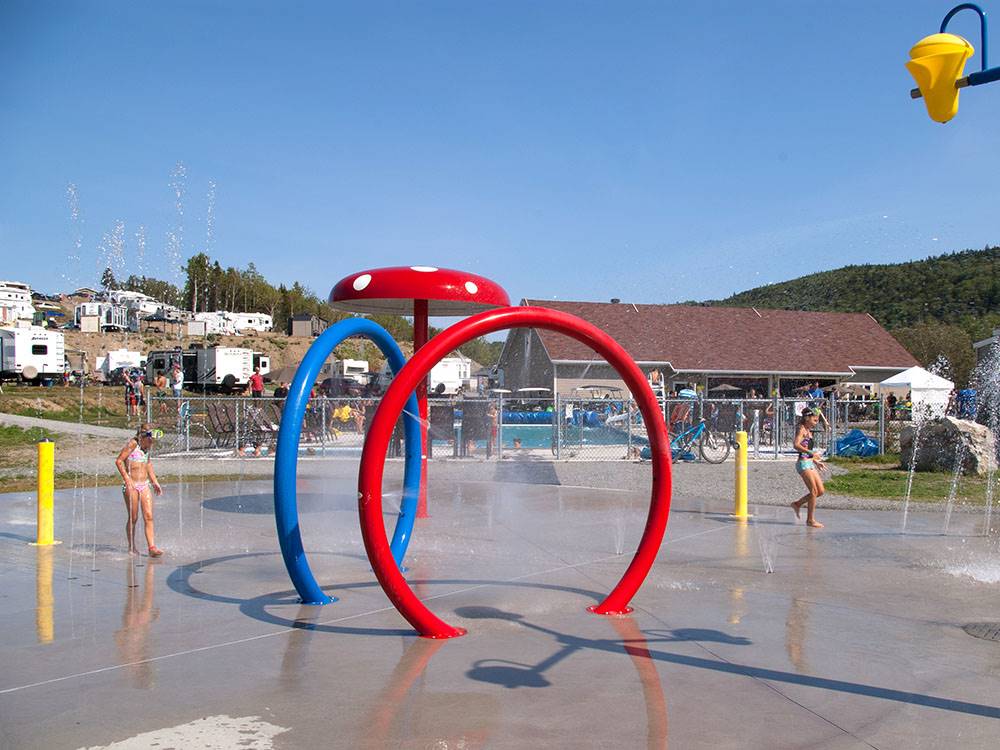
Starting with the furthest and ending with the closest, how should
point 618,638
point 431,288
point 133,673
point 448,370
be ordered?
point 448,370 → point 431,288 → point 618,638 → point 133,673

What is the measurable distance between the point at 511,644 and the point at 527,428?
15837mm

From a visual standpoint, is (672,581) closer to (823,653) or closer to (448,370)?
(823,653)

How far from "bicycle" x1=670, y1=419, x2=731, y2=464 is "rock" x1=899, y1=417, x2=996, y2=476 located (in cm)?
439

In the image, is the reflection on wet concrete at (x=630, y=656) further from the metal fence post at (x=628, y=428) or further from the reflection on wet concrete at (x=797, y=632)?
the metal fence post at (x=628, y=428)

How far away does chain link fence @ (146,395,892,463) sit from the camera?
21.7 meters

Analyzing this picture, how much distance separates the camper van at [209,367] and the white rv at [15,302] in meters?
28.0

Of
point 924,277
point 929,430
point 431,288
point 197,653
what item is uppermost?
point 924,277

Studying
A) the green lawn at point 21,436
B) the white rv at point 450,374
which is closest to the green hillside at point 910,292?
the white rv at point 450,374

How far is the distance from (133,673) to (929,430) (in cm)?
1846

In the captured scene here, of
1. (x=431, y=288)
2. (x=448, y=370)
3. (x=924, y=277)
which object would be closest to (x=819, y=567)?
(x=431, y=288)

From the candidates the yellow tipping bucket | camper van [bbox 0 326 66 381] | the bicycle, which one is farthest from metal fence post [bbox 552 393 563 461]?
camper van [bbox 0 326 66 381]

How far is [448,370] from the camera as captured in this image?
47031mm

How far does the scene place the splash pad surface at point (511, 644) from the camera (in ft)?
16.3

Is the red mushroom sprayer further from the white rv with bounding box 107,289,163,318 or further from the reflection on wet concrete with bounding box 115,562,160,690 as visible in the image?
the white rv with bounding box 107,289,163,318
